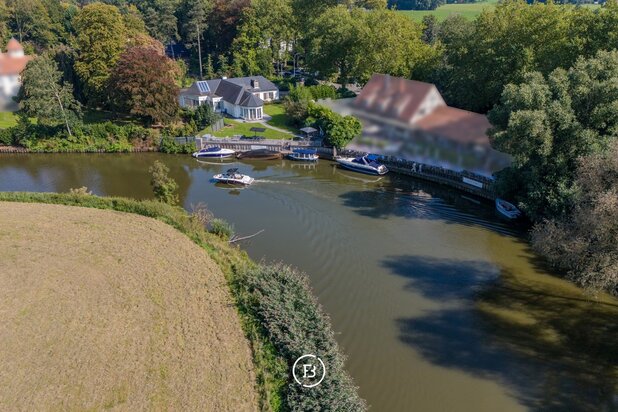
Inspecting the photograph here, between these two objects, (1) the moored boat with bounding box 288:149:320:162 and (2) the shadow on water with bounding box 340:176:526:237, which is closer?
(2) the shadow on water with bounding box 340:176:526:237

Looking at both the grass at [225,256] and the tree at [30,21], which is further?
the tree at [30,21]

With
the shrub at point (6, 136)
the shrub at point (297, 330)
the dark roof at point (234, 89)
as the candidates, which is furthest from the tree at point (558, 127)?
the shrub at point (6, 136)

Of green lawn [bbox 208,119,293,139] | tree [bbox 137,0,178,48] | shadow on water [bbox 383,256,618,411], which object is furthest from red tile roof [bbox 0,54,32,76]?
shadow on water [bbox 383,256,618,411]

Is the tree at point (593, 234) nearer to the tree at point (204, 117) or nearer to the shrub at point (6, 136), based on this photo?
the tree at point (204, 117)

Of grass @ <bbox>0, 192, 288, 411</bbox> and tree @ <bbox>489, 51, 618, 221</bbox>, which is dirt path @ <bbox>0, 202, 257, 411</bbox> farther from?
tree @ <bbox>489, 51, 618, 221</bbox>

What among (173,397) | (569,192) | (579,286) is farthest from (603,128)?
(173,397)

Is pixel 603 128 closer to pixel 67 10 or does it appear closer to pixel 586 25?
pixel 586 25
